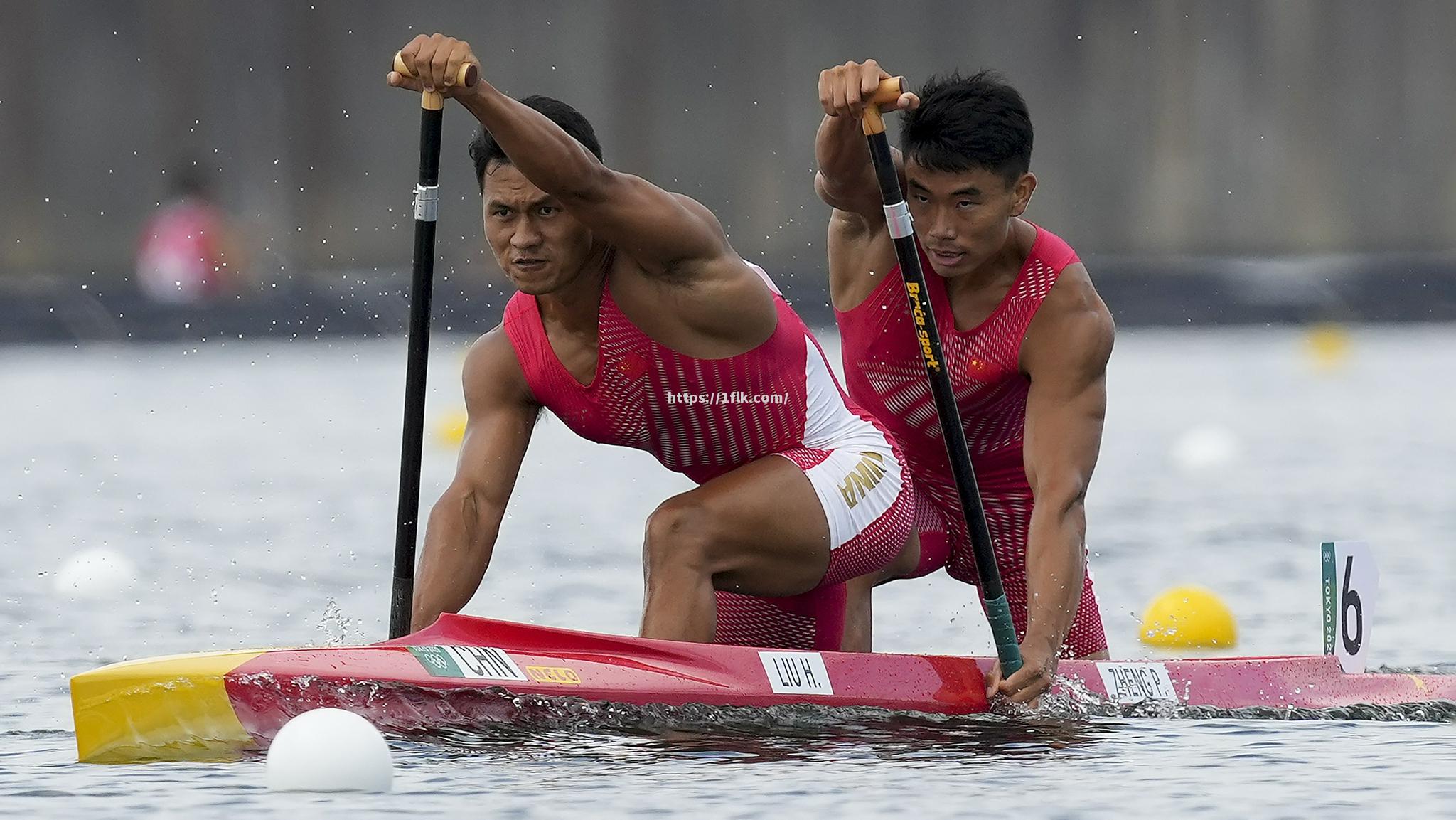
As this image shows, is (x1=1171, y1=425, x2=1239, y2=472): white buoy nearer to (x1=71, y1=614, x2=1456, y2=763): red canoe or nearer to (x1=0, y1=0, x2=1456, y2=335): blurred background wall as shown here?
(x1=0, y1=0, x2=1456, y2=335): blurred background wall

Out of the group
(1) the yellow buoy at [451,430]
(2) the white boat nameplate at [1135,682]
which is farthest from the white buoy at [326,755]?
(1) the yellow buoy at [451,430]

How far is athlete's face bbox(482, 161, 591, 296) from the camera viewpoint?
5.89m

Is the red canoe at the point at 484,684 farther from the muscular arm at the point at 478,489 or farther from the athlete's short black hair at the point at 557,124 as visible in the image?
the athlete's short black hair at the point at 557,124

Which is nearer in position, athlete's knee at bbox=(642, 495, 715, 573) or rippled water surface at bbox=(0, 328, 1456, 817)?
rippled water surface at bbox=(0, 328, 1456, 817)

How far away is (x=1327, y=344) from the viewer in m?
21.8

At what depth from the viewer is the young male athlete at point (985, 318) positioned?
6332 mm

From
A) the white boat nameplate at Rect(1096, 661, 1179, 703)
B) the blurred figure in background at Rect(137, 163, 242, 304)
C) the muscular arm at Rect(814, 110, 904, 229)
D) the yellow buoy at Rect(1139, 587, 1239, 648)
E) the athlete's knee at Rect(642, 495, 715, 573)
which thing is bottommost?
the white boat nameplate at Rect(1096, 661, 1179, 703)

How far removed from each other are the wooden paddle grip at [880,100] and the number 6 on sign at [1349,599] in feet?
7.42

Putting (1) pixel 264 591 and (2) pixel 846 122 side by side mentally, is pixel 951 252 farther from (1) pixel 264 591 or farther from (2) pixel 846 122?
(1) pixel 264 591

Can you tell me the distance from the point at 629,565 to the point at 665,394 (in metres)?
5.09

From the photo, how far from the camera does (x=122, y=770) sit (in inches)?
225

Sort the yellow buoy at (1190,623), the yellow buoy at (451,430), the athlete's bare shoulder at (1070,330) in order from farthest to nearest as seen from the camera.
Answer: the yellow buoy at (451,430)
the yellow buoy at (1190,623)
the athlete's bare shoulder at (1070,330)

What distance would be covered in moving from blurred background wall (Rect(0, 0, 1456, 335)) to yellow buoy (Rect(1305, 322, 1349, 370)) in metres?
1.65

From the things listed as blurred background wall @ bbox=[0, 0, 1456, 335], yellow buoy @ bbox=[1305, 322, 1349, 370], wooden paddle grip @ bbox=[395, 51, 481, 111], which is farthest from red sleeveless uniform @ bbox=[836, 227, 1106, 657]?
blurred background wall @ bbox=[0, 0, 1456, 335]
